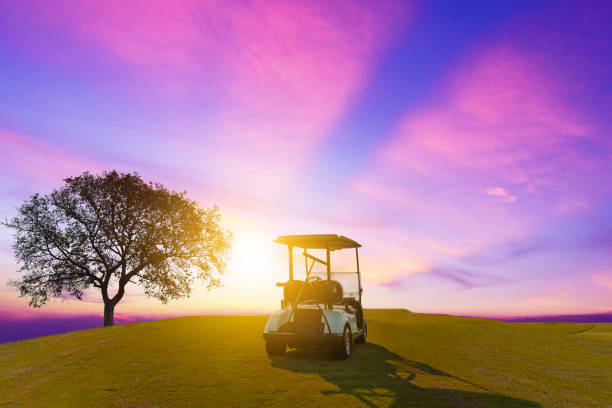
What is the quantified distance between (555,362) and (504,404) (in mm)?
6624

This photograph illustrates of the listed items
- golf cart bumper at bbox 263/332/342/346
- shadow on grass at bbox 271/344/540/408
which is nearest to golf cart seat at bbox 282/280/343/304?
golf cart bumper at bbox 263/332/342/346

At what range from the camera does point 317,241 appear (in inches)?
552

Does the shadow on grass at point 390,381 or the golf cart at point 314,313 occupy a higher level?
the golf cart at point 314,313

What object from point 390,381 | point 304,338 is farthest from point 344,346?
point 390,381

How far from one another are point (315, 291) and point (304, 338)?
155cm

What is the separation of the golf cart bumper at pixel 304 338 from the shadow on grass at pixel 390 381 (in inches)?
19.8

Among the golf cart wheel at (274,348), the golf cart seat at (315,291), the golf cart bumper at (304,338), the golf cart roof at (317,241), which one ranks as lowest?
the golf cart wheel at (274,348)

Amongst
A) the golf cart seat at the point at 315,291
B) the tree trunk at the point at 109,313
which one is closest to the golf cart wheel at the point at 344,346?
the golf cart seat at the point at 315,291

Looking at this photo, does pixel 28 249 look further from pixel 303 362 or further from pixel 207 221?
pixel 303 362

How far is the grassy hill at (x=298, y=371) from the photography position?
9.11 metres

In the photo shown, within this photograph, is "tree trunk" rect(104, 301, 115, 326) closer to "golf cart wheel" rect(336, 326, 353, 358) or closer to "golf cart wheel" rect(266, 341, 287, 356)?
"golf cart wheel" rect(266, 341, 287, 356)

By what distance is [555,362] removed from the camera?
14.0m

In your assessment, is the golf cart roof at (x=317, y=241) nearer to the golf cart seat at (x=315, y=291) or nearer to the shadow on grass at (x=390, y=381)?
the golf cart seat at (x=315, y=291)

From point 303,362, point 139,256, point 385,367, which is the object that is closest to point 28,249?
point 139,256
